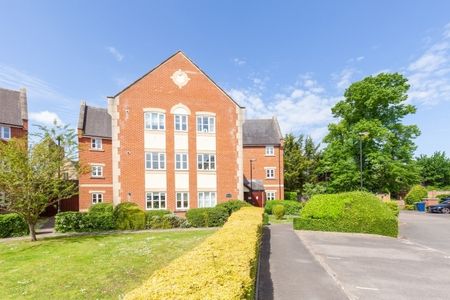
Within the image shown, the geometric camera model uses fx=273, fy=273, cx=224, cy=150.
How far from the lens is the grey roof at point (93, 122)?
34.2 m

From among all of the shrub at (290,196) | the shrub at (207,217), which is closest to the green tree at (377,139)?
the shrub at (290,196)

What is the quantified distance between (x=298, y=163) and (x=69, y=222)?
1339 inches

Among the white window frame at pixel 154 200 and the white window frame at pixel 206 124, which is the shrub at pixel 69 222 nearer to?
the white window frame at pixel 154 200

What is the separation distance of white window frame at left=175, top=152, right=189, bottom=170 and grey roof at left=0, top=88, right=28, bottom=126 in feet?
59.7

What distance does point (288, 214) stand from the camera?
32.7m

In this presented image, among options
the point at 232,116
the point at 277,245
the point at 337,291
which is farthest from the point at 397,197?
the point at 337,291

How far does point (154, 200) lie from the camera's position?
977 inches

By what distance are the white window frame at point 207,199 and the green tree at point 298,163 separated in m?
20.7

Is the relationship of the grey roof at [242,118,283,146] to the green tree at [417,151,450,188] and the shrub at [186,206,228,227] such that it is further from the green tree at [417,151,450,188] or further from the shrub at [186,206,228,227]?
the green tree at [417,151,450,188]

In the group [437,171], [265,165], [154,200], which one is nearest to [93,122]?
[154,200]

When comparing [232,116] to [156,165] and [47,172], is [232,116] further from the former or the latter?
[47,172]

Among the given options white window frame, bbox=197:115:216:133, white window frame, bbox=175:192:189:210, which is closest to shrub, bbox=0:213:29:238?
white window frame, bbox=175:192:189:210

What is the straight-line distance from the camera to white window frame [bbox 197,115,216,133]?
86.8 feet

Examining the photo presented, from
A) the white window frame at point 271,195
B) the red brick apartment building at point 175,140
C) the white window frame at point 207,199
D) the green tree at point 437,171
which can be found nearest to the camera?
the red brick apartment building at point 175,140
